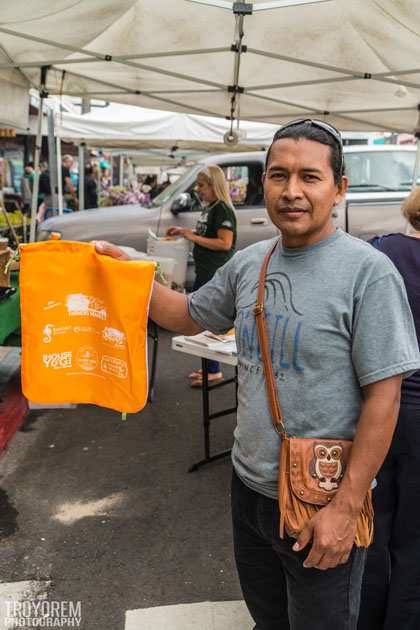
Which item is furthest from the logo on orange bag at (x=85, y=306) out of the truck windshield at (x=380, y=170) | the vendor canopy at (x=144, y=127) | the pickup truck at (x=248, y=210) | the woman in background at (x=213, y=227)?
the vendor canopy at (x=144, y=127)

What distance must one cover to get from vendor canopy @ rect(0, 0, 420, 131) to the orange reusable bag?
290cm

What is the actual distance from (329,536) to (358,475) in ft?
0.57

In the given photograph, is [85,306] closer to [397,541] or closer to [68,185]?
[397,541]

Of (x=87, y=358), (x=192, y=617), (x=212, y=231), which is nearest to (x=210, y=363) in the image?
(x=212, y=231)

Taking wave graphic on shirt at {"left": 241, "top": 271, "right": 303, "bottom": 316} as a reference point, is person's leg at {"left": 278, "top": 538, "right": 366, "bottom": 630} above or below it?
below

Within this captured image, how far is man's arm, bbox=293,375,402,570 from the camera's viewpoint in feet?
4.86

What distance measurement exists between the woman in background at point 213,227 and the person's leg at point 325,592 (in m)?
4.01

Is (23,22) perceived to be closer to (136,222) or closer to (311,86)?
(311,86)

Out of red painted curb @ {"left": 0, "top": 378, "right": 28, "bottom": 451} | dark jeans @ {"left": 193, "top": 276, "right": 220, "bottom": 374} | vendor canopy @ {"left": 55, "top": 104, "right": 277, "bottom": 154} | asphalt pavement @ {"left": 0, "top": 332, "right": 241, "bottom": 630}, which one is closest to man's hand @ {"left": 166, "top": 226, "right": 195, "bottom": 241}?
dark jeans @ {"left": 193, "top": 276, "right": 220, "bottom": 374}

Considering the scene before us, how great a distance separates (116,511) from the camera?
362 centimetres

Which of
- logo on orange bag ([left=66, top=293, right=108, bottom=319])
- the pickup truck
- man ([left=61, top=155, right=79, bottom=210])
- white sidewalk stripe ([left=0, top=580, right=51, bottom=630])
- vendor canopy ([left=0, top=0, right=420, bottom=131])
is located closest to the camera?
logo on orange bag ([left=66, top=293, right=108, bottom=319])

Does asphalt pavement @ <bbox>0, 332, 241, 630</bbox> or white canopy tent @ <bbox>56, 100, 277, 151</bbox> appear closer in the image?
asphalt pavement @ <bbox>0, 332, 241, 630</bbox>

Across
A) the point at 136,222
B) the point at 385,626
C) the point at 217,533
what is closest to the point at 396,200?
the point at 136,222

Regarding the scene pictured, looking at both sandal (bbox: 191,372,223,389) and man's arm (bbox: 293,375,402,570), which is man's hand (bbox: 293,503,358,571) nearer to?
man's arm (bbox: 293,375,402,570)
